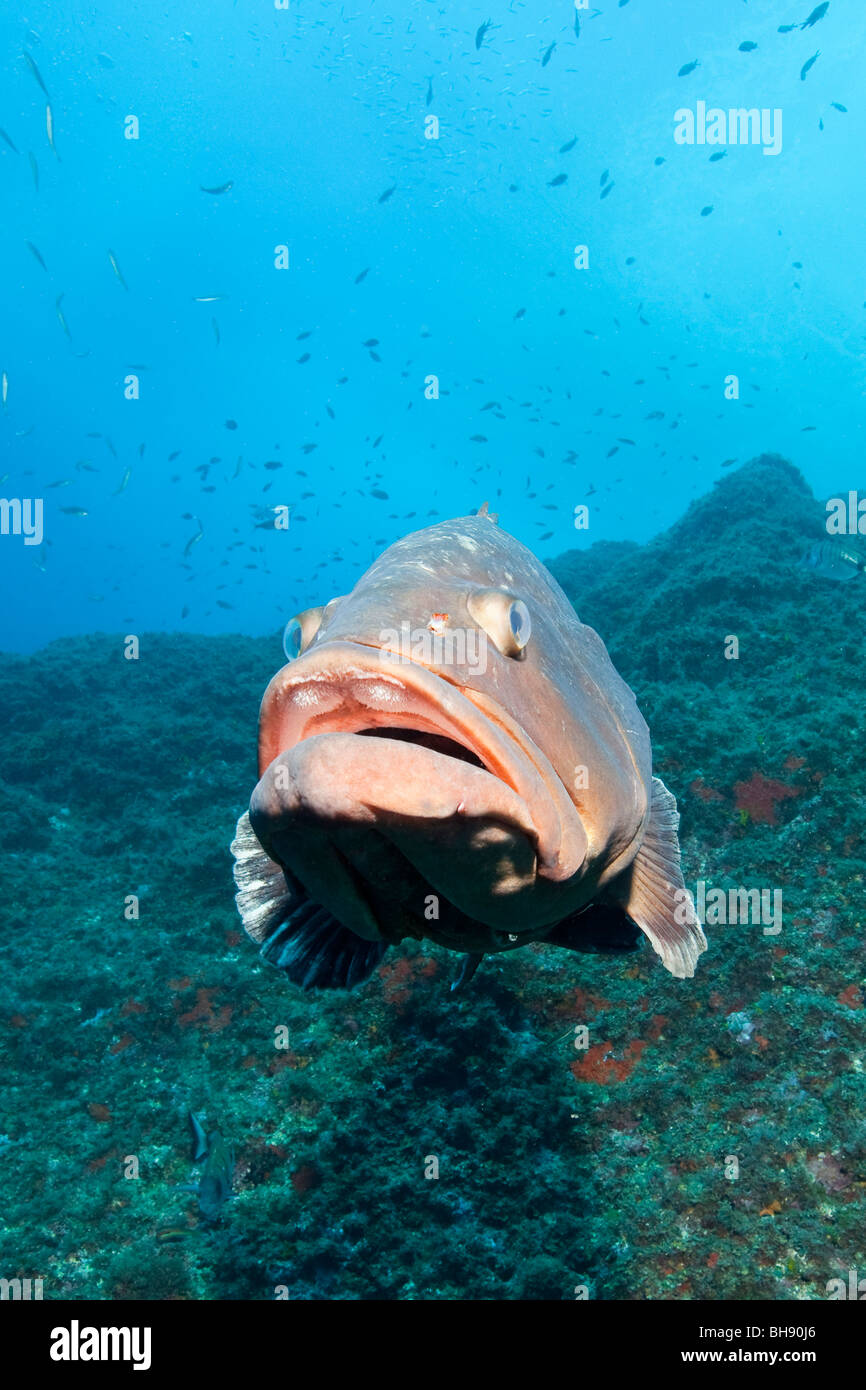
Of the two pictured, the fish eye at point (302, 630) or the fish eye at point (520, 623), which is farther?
the fish eye at point (302, 630)

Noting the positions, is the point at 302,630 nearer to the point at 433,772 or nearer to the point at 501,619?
the point at 501,619

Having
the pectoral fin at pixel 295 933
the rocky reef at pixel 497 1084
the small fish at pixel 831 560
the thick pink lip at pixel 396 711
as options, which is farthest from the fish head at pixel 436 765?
the small fish at pixel 831 560

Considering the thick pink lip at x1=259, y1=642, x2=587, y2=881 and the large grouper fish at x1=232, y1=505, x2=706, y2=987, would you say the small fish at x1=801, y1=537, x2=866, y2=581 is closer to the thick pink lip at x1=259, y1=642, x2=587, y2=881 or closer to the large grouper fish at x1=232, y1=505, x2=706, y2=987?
the large grouper fish at x1=232, y1=505, x2=706, y2=987

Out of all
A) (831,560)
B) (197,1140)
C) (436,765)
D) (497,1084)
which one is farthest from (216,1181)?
(831,560)

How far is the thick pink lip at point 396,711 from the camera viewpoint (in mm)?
1768

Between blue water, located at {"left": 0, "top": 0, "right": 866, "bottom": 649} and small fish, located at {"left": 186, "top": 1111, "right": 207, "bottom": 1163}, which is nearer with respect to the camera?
small fish, located at {"left": 186, "top": 1111, "right": 207, "bottom": 1163}

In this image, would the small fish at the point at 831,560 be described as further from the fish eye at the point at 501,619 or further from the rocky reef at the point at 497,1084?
the fish eye at the point at 501,619

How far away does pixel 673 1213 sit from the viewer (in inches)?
187

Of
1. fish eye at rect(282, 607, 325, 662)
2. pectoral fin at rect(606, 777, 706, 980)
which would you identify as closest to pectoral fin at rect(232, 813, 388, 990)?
fish eye at rect(282, 607, 325, 662)

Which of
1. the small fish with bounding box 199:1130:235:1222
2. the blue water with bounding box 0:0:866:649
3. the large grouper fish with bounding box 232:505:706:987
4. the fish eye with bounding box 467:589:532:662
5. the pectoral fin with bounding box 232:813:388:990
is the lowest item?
the small fish with bounding box 199:1130:235:1222

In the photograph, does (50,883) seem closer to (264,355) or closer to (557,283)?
(557,283)

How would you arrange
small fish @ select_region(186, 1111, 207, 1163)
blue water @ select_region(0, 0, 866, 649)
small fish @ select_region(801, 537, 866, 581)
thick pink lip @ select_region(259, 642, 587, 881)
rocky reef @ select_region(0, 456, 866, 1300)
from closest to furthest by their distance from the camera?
1. thick pink lip @ select_region(259, 642, 587, 881)
2. rocky reef @ select_region(0, 456, 866, 1300)
3. small fish @ select_region(186, 1111, 207, 1163)
4. small fish @ select_region(801, 537, 866, 581)
5. blue water @ select_region(0, 0, 866, 649)

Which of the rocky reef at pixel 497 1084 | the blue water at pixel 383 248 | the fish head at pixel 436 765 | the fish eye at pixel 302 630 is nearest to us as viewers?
the fish head at pixel 436 765

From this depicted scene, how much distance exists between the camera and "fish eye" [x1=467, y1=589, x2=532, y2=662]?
2309mm
